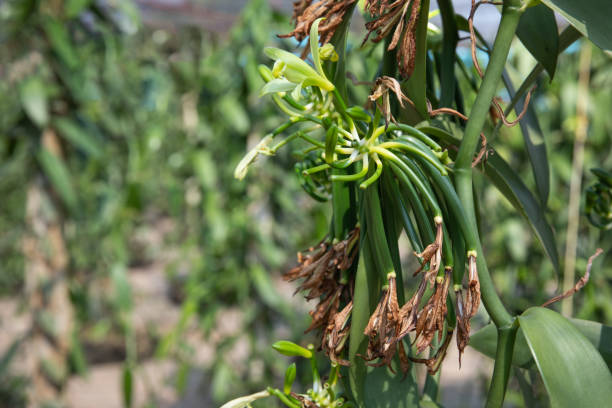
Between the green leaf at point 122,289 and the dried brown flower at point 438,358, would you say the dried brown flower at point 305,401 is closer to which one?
the dried brown flower at point 438,358

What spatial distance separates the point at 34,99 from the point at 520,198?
2.95 feet

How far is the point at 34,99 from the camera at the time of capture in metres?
0.95

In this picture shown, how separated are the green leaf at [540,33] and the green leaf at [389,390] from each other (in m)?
0.15

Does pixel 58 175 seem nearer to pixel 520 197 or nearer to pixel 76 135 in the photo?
pixel 76 135

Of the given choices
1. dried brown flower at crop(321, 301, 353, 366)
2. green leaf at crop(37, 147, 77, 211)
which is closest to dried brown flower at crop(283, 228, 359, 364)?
dried brown flower at crop(321, 301, 353, 366)

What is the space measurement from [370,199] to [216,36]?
165 centimetres

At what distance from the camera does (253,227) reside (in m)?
1.30

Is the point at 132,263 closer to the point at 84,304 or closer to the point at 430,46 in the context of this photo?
the point at 84,304

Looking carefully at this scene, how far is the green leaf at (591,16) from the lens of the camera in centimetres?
21

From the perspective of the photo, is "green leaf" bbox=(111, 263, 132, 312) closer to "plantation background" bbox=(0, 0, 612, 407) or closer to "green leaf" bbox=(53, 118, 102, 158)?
"plantation background" bbox=(0, 0, 612, 407)


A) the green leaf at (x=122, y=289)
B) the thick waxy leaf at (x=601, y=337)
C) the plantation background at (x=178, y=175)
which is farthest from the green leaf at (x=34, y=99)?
the thick waxy leaf at (x=601, y=337)

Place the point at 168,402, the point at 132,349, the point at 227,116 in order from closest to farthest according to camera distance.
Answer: the point at 132,349 < the point at 227,116 < the point at 168,402

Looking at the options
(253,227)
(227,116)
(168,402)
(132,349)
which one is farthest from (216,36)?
(168,402)

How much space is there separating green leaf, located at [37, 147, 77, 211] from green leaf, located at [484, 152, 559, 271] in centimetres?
86
